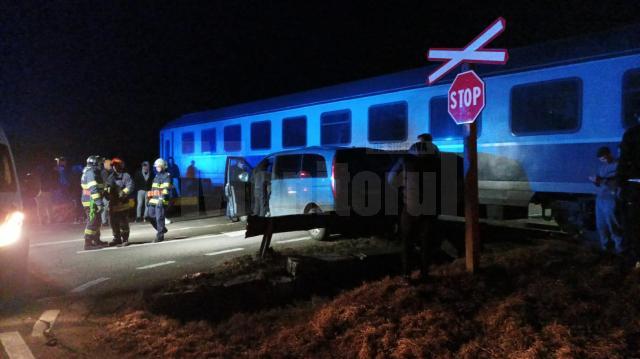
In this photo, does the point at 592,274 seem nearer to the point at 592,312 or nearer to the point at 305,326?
the point at 592,312

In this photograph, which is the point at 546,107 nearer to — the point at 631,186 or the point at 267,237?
the point at 631,186

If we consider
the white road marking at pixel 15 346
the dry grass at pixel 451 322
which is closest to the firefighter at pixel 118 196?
the dry grass at pixel 451 322

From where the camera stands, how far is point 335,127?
12.6m

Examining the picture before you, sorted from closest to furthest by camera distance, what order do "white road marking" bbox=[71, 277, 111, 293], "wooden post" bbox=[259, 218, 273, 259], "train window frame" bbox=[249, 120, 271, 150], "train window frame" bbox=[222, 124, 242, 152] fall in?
"white road marking" bbox=[71, 277, 111, 293] < "wooden post" bbox=[259, 218, 273, 259] < "train window frame" bbox=[249, 120, 271, 150] < "train window frame" bbox=[222, 124, 242, 152]

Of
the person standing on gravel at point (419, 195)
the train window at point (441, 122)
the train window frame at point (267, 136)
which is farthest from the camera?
the train window frame at point (267, 136)

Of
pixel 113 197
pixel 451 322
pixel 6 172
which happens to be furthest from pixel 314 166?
pixel 451 322

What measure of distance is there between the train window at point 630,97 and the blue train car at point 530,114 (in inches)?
0.6

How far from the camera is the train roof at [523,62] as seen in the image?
25.1ft

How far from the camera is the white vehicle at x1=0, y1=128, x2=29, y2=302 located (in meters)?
5.82

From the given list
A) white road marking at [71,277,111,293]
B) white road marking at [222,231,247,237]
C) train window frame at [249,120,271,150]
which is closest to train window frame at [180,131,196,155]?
train window frame at [249,120,271,150]

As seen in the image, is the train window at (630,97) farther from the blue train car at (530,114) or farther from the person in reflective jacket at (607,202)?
the person in reflective jacket at (607,202)

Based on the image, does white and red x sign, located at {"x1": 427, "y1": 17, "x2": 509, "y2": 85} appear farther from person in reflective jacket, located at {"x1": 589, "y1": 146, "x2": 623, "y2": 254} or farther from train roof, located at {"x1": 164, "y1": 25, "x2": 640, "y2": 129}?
train roof, located at {"x1": 164, "y1": 25, "x2": 640, "y2": 129}

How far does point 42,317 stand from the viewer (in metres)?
5.41

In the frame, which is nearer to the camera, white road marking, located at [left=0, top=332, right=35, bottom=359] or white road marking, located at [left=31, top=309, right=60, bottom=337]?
white road marking, located at [left=0, top=332, right=35, bottom=359]
